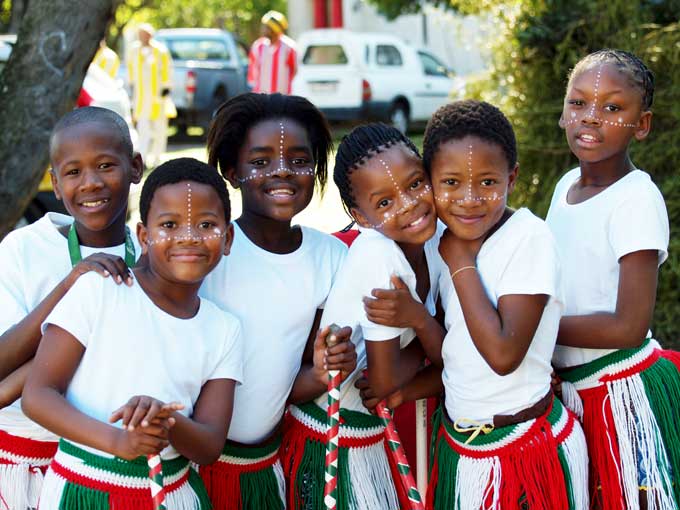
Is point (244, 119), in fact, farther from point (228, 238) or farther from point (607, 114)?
point (607, 114)

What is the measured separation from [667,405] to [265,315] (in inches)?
48.5

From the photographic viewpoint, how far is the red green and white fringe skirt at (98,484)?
2.32 metres

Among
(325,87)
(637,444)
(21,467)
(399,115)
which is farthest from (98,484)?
(399,115)

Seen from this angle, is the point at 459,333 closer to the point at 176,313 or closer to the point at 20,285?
the point at 176,313

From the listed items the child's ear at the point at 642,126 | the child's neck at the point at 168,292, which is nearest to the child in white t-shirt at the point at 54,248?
the child's neck at the point at 168,292

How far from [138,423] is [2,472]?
71 cm

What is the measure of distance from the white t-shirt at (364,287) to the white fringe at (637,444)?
62cm

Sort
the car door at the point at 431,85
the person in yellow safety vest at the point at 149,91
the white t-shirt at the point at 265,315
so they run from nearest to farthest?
1. the white t-shirt at the point at 265,315
2. the person in yellow safety vest at the point at 149,91
3. the car door at the point at 431,85

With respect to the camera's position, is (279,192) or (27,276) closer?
(27,276)

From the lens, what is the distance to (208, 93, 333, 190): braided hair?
2.88 meters

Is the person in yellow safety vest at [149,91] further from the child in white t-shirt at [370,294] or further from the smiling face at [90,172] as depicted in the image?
the child in white t-shirt at [370,294]

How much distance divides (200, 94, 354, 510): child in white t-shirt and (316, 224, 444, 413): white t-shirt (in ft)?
0.36

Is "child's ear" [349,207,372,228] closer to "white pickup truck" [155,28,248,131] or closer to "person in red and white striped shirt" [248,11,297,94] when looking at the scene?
"person in red and white striped shirt" [248,11,297,94]

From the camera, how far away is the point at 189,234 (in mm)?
2428
